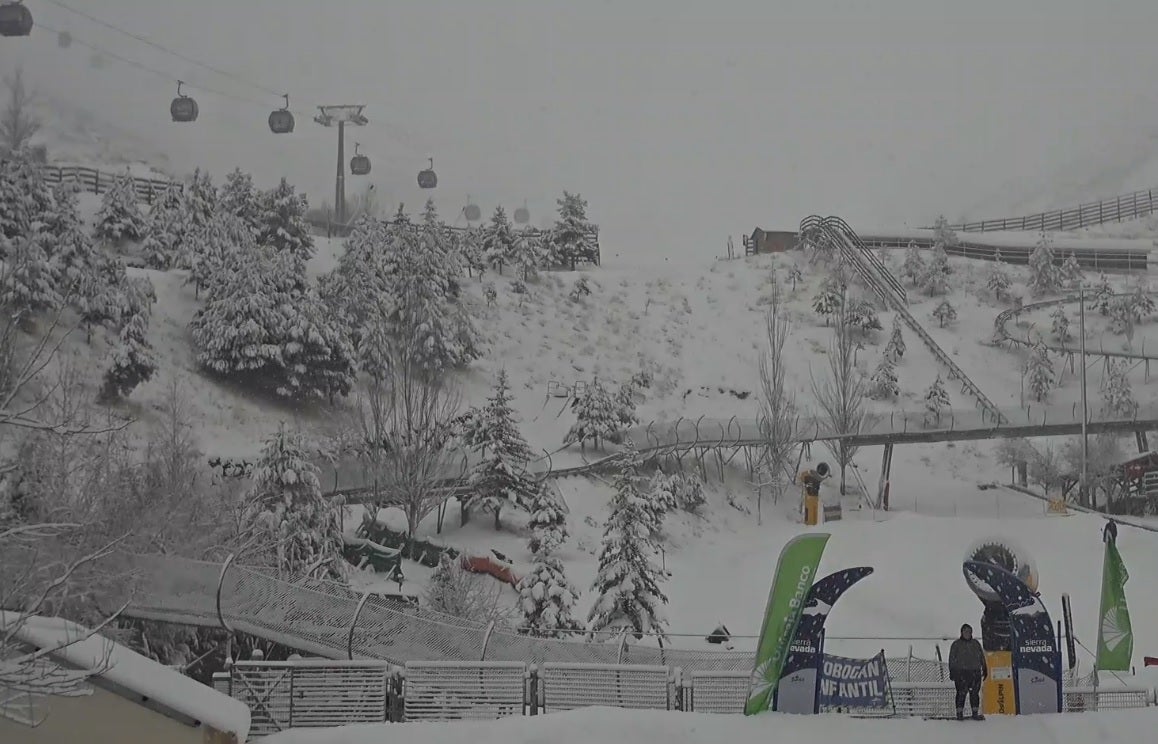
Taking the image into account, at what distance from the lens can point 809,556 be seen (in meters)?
8.52

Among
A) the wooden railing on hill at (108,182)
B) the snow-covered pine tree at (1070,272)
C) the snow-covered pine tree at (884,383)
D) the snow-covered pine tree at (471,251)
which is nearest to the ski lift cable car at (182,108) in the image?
the wooden railing on hill at (108,182)

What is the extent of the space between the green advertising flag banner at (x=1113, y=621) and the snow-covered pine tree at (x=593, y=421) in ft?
51.9

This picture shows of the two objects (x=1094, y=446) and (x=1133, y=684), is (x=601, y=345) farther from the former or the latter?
(x=1133, y=684)

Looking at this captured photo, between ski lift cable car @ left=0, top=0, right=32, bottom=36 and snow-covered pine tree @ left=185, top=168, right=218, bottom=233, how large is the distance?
10.4 meters

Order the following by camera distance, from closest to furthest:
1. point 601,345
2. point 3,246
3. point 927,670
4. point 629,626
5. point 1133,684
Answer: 1. point 927,670
2. point 1133,684
3. point 629,626
4. point 3,246
5. point 601,345

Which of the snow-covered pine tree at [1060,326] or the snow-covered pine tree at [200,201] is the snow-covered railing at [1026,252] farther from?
the snow-covered pine tree at [200,201]

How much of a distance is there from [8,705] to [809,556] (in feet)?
17.9

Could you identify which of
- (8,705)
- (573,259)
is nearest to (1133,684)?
(8,705)

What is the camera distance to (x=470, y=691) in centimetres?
946

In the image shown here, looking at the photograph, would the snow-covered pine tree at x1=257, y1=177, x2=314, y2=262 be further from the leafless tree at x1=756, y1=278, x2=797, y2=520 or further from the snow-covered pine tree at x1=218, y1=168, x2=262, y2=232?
the leafless tree at x1=756, y1=278, x2=797, y2=520

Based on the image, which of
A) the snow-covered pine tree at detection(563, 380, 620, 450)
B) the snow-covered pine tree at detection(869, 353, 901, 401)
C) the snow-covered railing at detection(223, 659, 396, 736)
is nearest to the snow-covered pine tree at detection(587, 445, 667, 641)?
the snow-covered railing at detection(223, 659, 396, 736)

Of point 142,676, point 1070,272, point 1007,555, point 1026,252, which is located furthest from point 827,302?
point 142,676

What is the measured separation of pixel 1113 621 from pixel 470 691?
281 inches

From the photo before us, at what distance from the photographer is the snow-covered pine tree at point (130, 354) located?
2359cm
